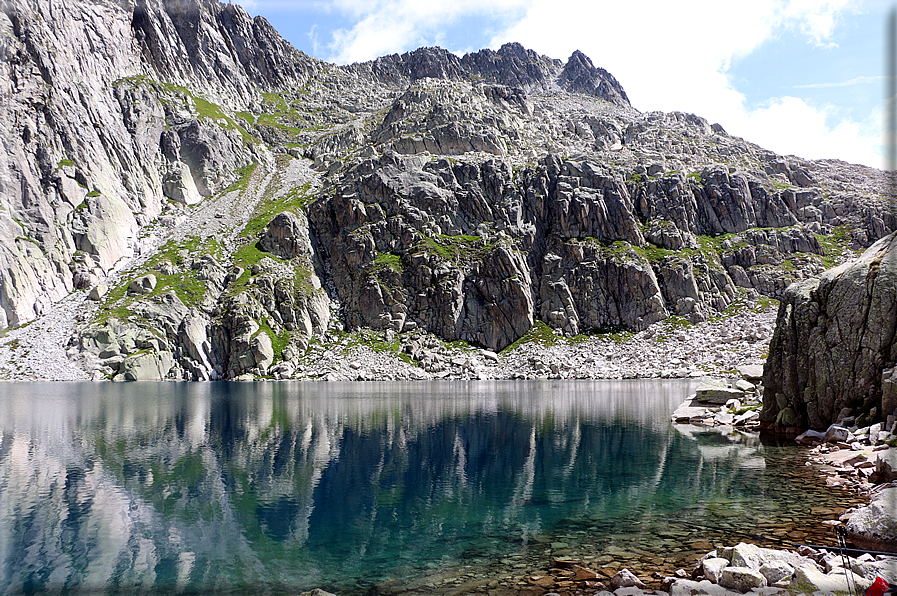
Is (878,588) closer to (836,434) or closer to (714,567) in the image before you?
(714,567)

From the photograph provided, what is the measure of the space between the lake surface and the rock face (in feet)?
17.5

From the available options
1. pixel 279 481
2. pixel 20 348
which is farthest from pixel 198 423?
pixel 20 348

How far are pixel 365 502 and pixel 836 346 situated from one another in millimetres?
39196

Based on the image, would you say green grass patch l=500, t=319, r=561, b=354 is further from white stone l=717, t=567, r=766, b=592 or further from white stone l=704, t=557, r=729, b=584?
white stone l=717, t=567, r=766, b=592

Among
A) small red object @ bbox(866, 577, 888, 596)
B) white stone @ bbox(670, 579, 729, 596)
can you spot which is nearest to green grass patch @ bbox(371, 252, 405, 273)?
white stone @ bbox(670, 579, 729, 596)

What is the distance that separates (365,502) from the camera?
94.3ft

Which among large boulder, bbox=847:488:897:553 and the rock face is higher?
the rock face

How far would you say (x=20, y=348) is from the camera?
459ft

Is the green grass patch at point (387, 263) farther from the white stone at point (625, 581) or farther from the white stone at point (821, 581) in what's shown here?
the white stone at point (821, 581)

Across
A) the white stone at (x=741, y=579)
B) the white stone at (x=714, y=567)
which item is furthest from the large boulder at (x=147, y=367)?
the white stone at (x=741, y=579)

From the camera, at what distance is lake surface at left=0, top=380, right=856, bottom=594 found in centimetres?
2002

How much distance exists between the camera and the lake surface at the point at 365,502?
788 inches

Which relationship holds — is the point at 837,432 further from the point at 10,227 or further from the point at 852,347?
the point at 10,227

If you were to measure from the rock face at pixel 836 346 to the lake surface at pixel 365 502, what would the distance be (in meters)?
5.34
